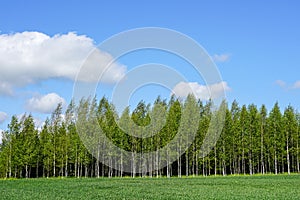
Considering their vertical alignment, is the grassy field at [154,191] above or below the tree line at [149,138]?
below

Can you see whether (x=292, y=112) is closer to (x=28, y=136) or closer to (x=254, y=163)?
(x=254, y=163)

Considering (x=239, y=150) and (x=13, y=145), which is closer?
(x=13, y=145)

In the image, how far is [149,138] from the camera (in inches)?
2511

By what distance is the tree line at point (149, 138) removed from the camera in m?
61.0

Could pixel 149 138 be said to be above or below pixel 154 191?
above

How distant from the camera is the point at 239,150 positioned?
66062mm

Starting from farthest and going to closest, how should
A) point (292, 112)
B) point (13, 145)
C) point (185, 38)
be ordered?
point (292, 112)
point (13, 145)
point (185, 38)

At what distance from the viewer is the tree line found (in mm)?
60969

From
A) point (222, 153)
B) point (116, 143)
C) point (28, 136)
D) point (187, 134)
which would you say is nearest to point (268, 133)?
point (222, 153)

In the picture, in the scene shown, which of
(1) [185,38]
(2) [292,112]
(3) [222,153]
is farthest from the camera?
(2) [292,112]

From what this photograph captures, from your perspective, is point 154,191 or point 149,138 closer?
point 154,191

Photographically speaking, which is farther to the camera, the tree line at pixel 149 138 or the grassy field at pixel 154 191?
the tree line at pixel 149 138

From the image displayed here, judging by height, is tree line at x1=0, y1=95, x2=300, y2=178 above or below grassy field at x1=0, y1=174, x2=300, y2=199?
above

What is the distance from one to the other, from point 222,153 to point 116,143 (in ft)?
57.1
